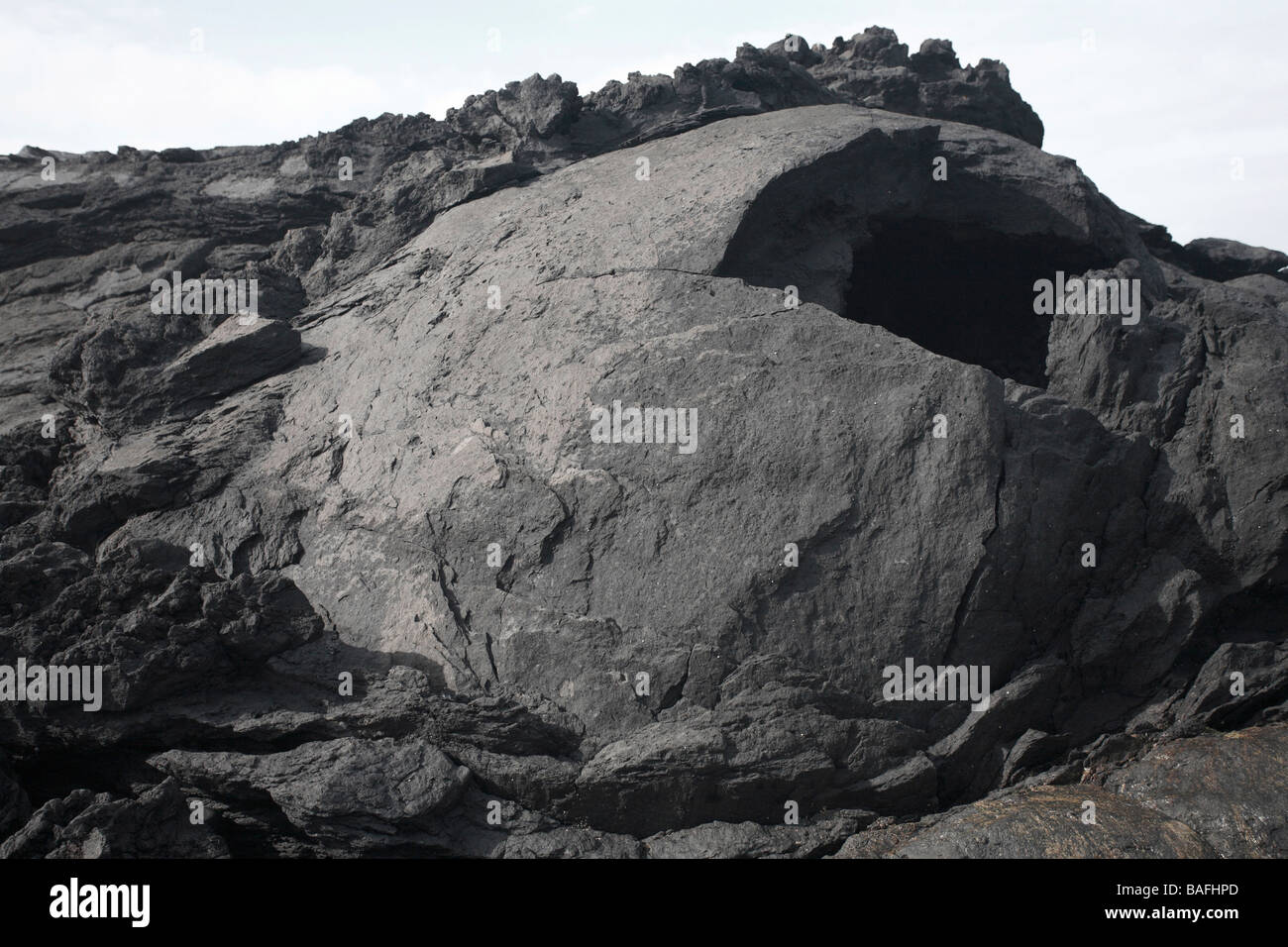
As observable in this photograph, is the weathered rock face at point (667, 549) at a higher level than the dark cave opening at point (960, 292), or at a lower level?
lower

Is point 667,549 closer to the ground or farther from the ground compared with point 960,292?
closer to the ground

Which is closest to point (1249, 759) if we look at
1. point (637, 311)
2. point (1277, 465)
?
point (1277, 465)

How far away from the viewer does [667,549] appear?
7727 millimetres

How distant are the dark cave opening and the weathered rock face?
1.35 ft

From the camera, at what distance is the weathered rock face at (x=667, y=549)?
23.2 feet

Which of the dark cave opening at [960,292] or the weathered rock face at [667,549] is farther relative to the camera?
the dark cave opening at [960,292]

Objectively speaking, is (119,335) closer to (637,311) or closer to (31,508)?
(31,508)

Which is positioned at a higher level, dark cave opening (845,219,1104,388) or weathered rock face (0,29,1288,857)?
dark cave opening (845,219,1104,388)

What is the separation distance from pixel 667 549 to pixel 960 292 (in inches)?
215

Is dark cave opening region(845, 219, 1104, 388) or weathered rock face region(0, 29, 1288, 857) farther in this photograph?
dark cave opening region(845, 219, 1104, 388)

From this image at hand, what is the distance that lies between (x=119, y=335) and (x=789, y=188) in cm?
638

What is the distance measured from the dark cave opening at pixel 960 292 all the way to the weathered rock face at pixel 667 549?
16.2 inches

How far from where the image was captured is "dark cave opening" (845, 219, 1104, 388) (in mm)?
11070

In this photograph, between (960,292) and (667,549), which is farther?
(960,292)
